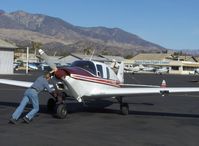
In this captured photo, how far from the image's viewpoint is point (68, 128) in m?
13.0

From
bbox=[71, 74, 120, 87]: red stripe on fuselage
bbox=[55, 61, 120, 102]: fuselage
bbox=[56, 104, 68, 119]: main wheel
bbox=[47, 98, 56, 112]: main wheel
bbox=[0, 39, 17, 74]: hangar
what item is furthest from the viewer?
bbox=[0, 39, 17, 74]: hangar

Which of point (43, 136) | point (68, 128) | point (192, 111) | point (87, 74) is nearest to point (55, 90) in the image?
point (87, 74)

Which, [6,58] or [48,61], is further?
[6,58]

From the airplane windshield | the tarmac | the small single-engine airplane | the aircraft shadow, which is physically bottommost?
the aircraft shadow

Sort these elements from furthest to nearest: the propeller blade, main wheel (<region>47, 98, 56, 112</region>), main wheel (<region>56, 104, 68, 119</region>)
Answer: main wheel (<region>47, 98, 56, 112</region>) < the propeller blade < main wheel (<region>56, 104, 68, 119</region>)

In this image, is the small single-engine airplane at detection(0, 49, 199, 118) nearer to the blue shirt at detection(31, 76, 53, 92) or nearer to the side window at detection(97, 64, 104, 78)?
the side window at detection(97, 64, 104, 78)

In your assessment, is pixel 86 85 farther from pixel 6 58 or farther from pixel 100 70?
pixel 6 58

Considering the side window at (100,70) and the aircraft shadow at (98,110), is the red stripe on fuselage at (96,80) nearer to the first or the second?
the side window at (100,70)

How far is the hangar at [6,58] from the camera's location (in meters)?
68.6

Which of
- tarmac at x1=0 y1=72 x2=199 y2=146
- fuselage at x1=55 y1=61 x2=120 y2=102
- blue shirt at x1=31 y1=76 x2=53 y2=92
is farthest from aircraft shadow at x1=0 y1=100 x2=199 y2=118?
blue shirt at x1=31 y1=76 x2=53 y2=92

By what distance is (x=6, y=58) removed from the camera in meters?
69.3

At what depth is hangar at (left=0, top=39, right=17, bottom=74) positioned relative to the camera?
2700 inches

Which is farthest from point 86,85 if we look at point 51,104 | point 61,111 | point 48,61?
point 48,61

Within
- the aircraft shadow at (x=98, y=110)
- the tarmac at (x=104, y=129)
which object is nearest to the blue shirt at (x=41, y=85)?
the tarmac at (x=104, y=129)
